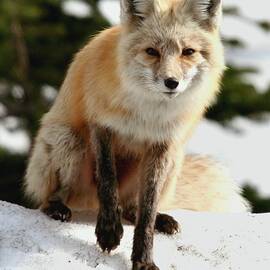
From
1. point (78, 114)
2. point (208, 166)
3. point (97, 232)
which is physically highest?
point (78, 114)

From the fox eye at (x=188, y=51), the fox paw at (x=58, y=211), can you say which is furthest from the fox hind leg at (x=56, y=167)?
the fox eye at (x=188, y=51)

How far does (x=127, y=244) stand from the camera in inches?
241

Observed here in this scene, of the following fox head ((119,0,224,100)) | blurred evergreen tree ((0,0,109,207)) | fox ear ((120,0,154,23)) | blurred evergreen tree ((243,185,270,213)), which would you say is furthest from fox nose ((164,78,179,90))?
blurred evergreen tree ((243,185,270,213))

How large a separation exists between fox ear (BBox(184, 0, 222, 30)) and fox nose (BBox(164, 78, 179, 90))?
0.69 meters

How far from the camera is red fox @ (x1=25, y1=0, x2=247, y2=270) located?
19.0 feet

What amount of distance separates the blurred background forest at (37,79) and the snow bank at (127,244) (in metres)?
6.82

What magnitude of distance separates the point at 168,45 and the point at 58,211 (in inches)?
59.3

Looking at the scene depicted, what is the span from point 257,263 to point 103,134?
138 cm

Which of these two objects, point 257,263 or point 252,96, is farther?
point 252,96

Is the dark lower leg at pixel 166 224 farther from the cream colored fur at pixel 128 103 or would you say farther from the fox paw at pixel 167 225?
the cream colored fur at pixel 128 103

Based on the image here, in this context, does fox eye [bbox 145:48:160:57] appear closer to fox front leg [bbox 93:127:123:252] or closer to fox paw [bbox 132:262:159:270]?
fox front leg [bbox 93:127:123:252]

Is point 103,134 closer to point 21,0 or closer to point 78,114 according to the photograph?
point 78,114

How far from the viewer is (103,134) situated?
6.12m

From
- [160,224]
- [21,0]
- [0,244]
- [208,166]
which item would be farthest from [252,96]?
[0,244]
